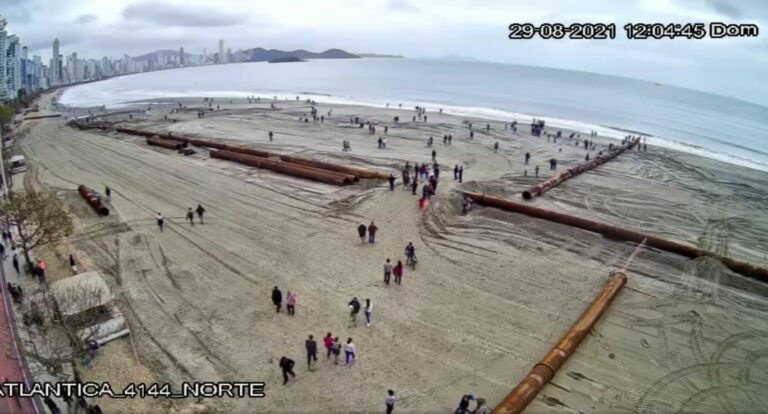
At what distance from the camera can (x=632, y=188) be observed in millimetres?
30438

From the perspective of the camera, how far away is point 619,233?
68.7ft

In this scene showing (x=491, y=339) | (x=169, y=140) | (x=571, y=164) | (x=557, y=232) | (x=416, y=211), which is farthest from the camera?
(x=169, y=140)

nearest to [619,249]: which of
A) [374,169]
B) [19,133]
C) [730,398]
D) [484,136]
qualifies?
[730,398]

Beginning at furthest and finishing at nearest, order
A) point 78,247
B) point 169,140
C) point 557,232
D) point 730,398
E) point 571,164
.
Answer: point 169,140, point 571,164, point 557,232, point 78,247, point 730,398

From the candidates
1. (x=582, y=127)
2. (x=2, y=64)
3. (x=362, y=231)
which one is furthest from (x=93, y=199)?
(x=2, y=64)

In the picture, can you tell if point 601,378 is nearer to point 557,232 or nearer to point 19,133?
point 557,232

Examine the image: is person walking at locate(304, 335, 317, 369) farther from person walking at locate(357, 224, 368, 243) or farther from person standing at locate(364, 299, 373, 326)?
person walking at locate(357, 224, 368, 243)

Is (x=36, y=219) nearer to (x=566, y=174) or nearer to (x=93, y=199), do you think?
(x=93, y=199)

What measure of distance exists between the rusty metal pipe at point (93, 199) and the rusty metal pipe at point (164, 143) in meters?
11.7

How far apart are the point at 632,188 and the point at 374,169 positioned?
18.0 metres

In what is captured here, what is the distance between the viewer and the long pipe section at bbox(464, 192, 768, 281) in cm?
1800

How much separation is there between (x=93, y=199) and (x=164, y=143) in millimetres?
16345

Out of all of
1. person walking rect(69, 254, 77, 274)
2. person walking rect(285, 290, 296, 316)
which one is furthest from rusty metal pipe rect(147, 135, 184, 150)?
person walking rect(285, 290, 296, 316)

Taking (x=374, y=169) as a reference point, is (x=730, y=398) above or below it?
below
